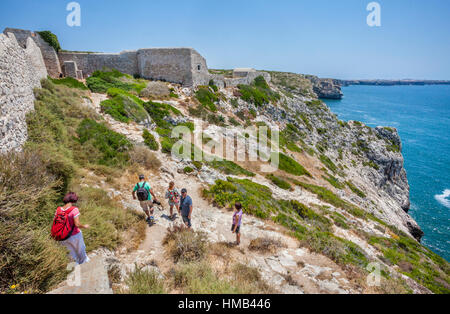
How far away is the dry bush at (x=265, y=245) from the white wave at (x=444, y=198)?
43.3 m

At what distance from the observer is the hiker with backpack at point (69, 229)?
14.1ft

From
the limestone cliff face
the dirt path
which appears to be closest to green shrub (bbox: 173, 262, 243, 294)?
the dirt path

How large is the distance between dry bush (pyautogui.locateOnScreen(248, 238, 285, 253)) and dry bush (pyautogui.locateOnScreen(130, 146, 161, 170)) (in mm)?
6677

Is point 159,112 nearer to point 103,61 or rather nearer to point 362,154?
point 103,61

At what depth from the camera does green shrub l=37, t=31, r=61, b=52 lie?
21.5 m

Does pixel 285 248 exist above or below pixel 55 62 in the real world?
below

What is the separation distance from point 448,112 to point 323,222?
137 m

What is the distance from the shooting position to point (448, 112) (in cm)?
10256

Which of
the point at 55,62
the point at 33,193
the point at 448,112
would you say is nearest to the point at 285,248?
the point at 33,193

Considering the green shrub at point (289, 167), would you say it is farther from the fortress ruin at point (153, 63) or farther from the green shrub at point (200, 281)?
the green shrub at point (200, 281)

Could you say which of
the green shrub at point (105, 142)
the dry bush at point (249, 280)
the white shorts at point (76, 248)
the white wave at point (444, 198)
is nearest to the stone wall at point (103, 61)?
the green shrub at point (105, 142)

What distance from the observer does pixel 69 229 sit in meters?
4.35

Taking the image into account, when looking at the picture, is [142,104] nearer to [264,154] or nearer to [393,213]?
[264,154]
